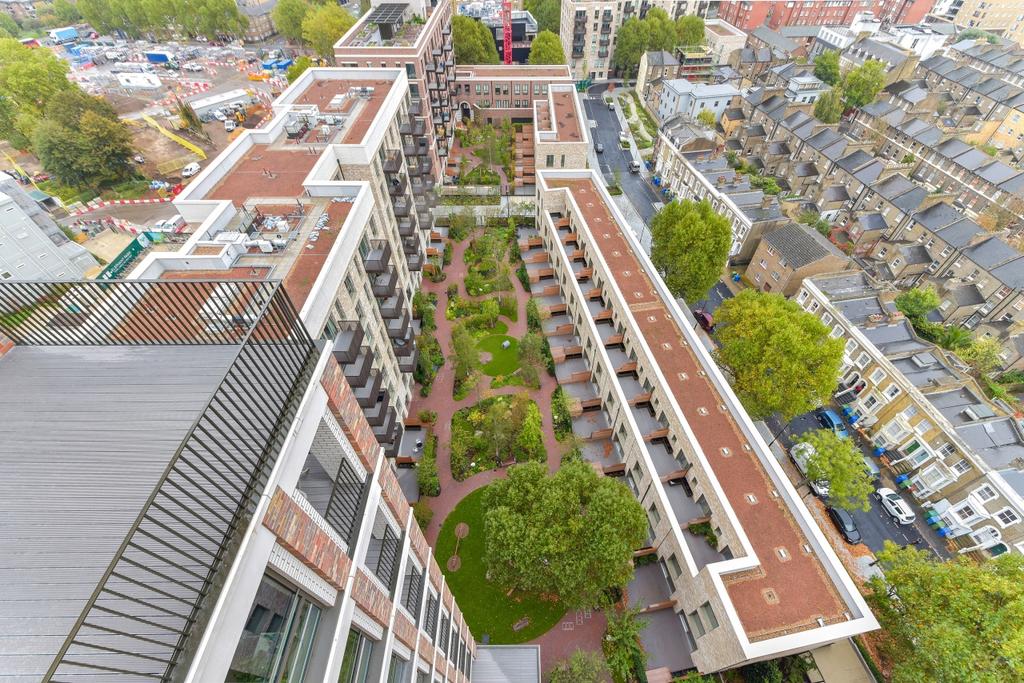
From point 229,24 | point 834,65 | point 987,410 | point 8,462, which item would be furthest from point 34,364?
point 229,24

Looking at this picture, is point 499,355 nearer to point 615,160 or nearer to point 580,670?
point 580,670

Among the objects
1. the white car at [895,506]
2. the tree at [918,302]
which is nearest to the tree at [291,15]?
the tree at [918,302]

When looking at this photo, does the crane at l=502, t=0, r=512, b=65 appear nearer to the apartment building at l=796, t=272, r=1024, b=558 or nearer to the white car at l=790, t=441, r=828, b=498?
the apartment building at l=796, t=272, r=1024, b=558

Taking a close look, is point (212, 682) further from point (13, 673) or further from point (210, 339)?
point (210, 339)

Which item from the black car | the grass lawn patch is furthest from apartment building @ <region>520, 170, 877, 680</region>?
the black car

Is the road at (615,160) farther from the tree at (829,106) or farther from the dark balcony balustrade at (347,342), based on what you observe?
the dark balcony balustrade at (347,342)

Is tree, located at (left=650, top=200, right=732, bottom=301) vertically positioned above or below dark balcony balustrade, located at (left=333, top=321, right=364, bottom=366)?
below
